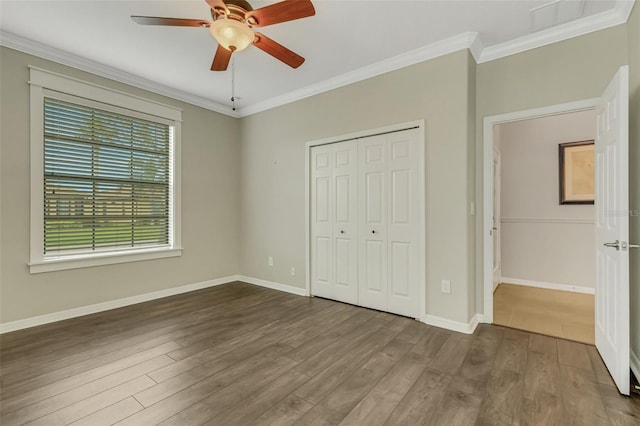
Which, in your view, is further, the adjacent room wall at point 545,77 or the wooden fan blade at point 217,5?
the adjacent room wall at point 545,77

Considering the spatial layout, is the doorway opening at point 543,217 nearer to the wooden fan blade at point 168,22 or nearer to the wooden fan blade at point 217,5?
the wooden fan blade at point 217,5

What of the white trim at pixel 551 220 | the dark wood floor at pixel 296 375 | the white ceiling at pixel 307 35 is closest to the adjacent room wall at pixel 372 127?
the white ceiling at pixel 307 35

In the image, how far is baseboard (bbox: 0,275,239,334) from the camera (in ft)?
9.61

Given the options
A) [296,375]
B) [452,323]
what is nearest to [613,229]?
[452,323]

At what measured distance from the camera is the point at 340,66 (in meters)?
3.42

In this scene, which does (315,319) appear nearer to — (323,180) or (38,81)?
(323,180)

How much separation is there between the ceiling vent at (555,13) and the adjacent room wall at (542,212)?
72.9 inches

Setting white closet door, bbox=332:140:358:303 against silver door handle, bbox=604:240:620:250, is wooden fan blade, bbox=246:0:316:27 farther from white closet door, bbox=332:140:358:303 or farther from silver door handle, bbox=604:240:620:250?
silver door handle, bbox=604:240:620:250

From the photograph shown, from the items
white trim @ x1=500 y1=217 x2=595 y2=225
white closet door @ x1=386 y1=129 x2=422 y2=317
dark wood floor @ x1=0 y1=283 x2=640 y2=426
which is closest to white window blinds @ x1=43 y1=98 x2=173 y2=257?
dark wood floor @ x1=0 y1=283 x2=640 y2=426

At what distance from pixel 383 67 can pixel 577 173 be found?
3265 mm

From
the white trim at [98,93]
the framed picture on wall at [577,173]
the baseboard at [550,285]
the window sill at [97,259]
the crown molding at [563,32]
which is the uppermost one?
→ the crown molding at [563,32]

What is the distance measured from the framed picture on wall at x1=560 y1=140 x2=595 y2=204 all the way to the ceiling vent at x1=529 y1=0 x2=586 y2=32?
2.35 m

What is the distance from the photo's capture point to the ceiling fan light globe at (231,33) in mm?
1949

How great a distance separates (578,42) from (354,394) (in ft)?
11.5
